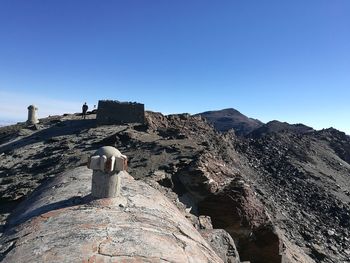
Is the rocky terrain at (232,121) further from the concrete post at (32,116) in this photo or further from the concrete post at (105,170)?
the concrete post at (105,170)

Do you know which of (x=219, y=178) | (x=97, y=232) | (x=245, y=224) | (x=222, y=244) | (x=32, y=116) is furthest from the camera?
(x=32, y=116)

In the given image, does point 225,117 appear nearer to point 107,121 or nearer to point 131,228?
point 107,121

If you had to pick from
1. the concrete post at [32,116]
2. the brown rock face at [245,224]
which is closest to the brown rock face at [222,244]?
the brown rock face at [245,224]

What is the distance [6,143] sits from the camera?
20094 millimetres

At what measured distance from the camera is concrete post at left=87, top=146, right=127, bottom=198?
390 cm

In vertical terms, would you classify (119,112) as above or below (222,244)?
above

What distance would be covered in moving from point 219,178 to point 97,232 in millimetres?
8360

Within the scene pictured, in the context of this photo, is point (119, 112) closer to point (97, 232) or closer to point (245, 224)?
point (245, 224)

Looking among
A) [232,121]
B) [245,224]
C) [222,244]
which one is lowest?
[245,224]

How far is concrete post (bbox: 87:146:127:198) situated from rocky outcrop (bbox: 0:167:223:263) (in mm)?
97

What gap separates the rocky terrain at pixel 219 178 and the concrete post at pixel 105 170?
99.7 inches

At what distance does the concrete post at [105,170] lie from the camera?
3.90 m

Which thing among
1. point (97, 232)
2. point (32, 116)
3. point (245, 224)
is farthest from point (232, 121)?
point (97, 232)

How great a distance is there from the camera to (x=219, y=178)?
11336 millimetres
